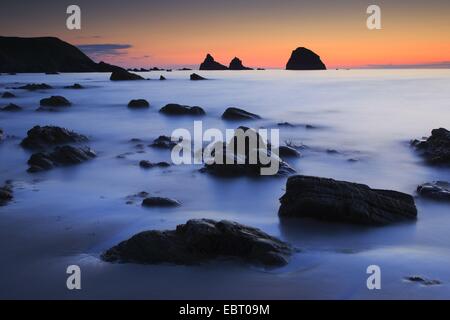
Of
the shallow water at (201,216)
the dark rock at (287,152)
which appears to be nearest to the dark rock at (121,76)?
the shallow water at (201,216)

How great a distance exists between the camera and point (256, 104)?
34.7 meters

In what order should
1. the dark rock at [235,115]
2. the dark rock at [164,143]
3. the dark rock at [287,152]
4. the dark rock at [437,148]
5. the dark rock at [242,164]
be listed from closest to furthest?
the dark rock at [242,164] < the dark rock at [437,148] < the dark rock at [287,152] < the dark rock at [164,143] < the dark rock at [235,115]

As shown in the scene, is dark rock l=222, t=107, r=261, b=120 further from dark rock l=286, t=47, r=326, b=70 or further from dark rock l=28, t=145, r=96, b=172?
dark rock l=286, t=47, r=326, b=70

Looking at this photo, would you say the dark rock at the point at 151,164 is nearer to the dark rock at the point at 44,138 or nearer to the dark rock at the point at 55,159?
the dark rock at the point at 55,159

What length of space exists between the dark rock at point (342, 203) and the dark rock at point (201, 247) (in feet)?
5.44

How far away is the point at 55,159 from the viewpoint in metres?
12.4

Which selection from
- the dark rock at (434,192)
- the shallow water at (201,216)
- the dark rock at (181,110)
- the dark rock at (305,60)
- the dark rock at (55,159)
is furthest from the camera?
the dark rock at (305,60)

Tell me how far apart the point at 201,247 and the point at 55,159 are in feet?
24.6

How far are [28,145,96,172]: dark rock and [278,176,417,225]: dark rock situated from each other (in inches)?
260

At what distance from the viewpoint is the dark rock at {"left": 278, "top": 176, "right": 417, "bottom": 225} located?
7777 millimetres

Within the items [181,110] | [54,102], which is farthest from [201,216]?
[54,102]

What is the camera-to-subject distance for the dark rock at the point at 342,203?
7777 millimetres

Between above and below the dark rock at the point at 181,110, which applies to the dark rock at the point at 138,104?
above

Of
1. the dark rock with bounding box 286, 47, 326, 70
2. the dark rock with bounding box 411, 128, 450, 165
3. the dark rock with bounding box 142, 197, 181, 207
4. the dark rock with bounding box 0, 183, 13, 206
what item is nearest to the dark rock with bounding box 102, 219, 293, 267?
the dark rock with bounding box 142, 197, 181, 207
